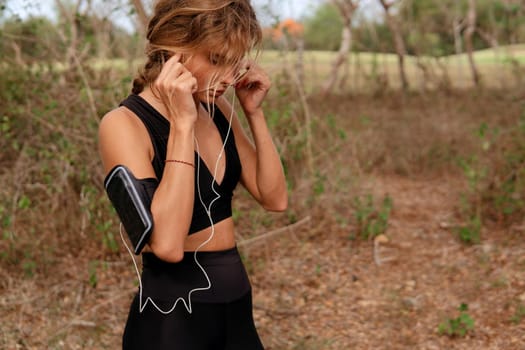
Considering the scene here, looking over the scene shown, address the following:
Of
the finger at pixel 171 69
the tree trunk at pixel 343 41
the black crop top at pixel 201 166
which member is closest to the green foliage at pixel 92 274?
the black crop top at pixel 201 166

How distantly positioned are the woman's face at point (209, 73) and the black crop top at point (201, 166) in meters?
0.11

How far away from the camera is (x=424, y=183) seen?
6.57 metres

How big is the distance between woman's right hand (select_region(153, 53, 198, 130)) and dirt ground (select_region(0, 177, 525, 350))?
7.10 ft

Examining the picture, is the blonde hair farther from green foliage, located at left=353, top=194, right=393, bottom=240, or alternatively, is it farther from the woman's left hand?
green foliage, located at left=353, top=194, right=393, bottom=240

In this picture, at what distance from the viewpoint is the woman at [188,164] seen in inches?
55.7

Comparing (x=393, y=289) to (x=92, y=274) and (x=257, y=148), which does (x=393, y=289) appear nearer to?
(x=92, y=274)

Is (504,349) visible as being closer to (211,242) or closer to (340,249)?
(340,249)

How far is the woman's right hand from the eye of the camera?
4.64ft

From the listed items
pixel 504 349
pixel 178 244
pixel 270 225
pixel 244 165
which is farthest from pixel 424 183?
pixel 178 244

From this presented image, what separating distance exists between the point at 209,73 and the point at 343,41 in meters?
9.16

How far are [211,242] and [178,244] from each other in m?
0.21

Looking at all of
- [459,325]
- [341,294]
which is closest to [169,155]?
[459,325]

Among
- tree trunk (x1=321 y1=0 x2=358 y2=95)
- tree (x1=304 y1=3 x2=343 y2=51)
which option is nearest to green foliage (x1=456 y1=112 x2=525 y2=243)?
tree trunk (x1=321 y1=0 x2=358 y2=95)

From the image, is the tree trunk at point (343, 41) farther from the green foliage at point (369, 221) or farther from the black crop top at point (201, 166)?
the black crop top at point (201, 166)
